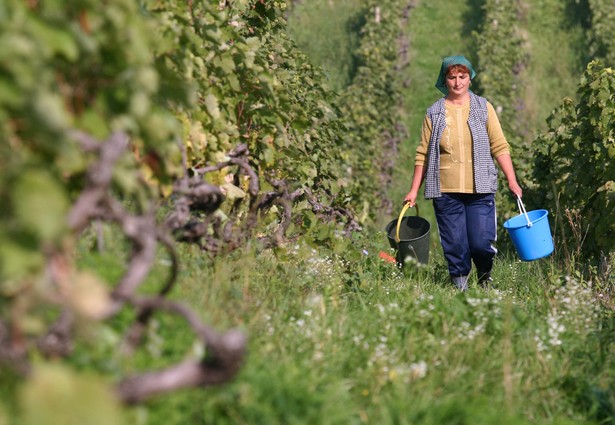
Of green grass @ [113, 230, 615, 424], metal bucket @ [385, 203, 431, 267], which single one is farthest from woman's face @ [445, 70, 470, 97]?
green grass @ [113, 230, 615, 424]

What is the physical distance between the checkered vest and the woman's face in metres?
0.11

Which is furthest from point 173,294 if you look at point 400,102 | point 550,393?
point 400,102

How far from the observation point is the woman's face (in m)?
5.55

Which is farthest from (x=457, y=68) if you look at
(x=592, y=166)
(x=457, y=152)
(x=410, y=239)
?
(x=592, y=166)

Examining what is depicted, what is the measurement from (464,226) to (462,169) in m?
0.42

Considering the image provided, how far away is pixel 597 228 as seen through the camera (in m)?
6.61

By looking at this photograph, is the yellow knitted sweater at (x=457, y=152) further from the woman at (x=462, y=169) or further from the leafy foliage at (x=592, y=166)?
the leafy foliage at (x=592, y=166)

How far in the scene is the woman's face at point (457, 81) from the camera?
5.55 metres

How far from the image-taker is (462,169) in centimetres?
559

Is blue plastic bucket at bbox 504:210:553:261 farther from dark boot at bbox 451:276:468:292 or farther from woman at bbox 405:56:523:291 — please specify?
dark boot at bbox 451:276:468:292

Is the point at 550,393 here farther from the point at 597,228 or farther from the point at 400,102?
the point at 400,102

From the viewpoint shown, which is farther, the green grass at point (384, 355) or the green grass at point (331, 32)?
the green grass at point (331, 32)

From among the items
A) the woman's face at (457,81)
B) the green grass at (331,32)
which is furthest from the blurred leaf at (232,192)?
the green grass at (331,32)

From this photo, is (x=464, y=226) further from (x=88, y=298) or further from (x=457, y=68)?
(x=88, y=298)
